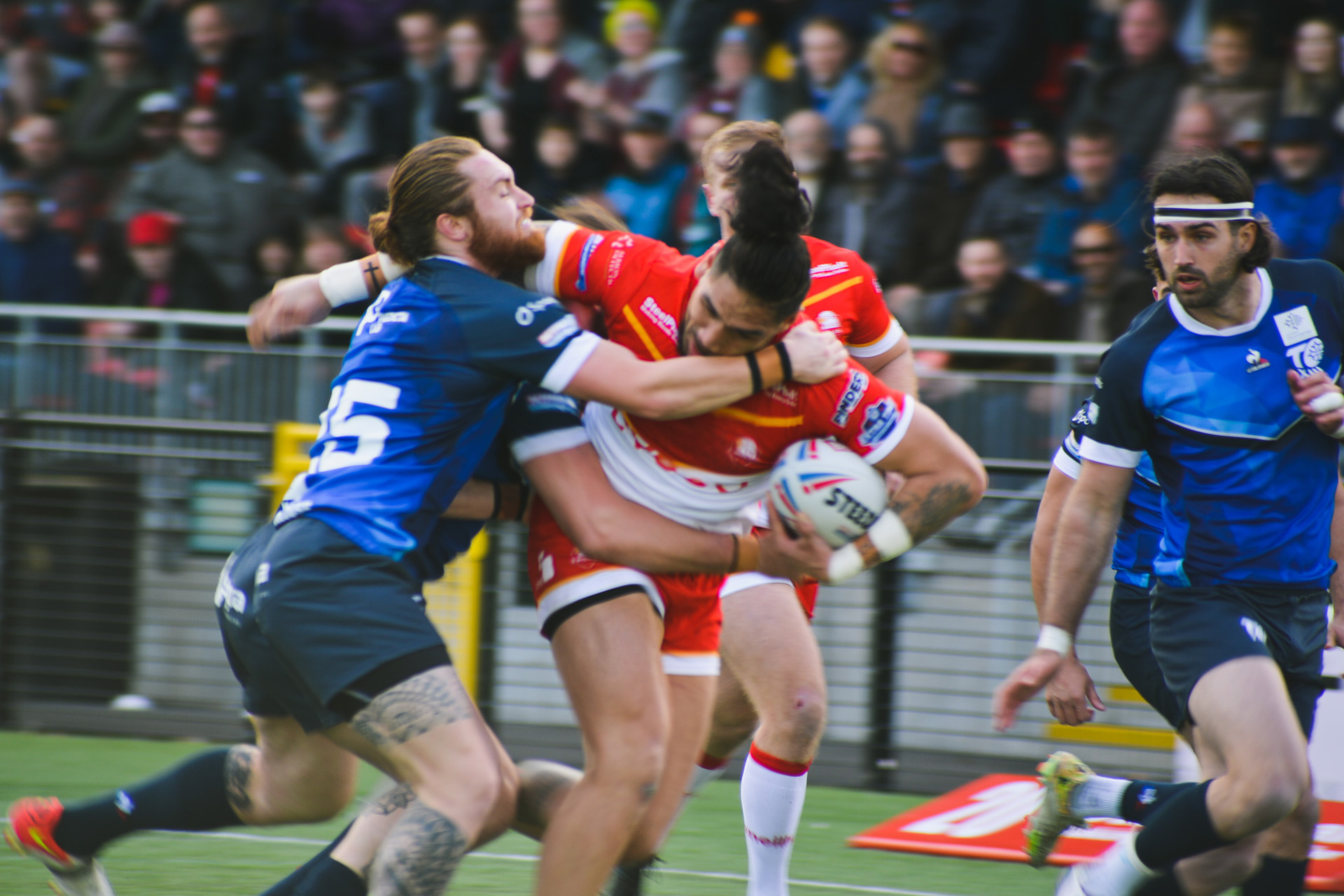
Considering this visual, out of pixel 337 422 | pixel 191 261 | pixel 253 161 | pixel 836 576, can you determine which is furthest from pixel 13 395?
pixel 836 576

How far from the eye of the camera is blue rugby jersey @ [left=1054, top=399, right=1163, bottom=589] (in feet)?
15.0

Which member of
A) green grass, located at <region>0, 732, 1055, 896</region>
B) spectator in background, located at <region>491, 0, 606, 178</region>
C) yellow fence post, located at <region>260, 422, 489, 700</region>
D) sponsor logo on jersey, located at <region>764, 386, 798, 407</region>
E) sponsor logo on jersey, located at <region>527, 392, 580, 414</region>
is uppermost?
spectator in background, located at <region>491, 0, 606, 178</region>

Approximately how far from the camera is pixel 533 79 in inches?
377

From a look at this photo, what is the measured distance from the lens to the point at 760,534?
13.2 feet

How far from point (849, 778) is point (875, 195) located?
9.93 ft

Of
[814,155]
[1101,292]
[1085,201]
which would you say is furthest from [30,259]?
[1101,292]

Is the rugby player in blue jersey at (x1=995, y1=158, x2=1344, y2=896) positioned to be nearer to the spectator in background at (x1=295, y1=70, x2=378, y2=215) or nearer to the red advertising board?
the red advertising board

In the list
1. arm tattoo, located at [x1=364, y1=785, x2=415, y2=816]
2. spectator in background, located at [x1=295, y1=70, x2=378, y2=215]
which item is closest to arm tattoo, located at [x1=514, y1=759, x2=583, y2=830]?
arm tattoo, located at [x1=364, y1=785, x2=415, y2=816]

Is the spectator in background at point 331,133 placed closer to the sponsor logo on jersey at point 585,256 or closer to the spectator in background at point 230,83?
the spectator in background at point 230,83

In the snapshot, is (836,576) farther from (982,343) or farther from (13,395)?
(13,395)

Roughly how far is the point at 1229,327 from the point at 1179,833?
1.38 m

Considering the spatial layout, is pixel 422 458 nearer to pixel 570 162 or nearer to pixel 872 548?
pixel 872 548

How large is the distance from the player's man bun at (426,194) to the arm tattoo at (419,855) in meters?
1.39

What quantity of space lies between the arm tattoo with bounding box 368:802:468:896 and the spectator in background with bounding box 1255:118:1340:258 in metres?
5.23
